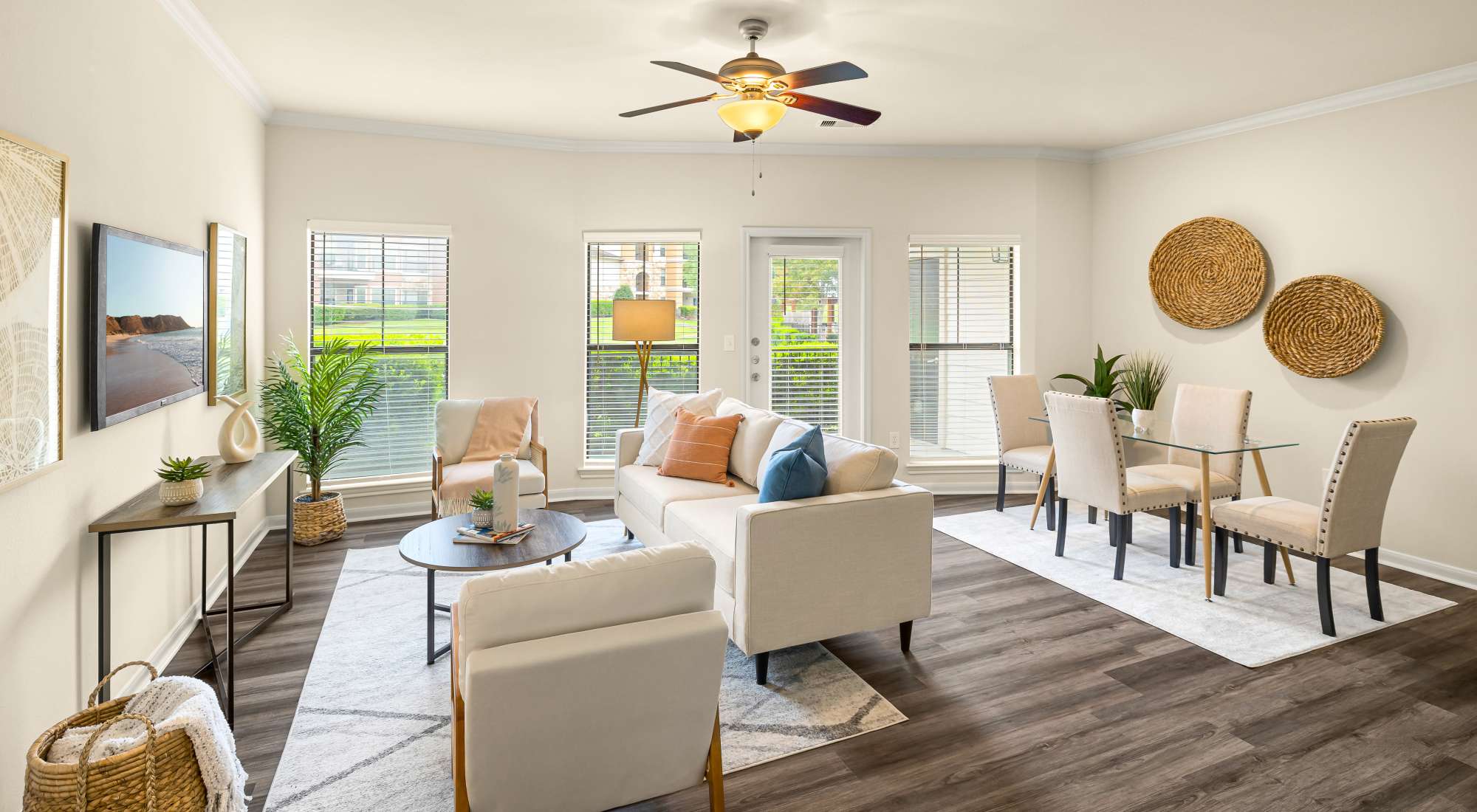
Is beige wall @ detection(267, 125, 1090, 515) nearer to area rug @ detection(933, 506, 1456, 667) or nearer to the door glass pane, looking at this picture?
the door glass pane

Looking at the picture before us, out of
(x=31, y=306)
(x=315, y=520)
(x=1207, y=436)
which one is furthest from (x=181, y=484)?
(x=1207, y=436)

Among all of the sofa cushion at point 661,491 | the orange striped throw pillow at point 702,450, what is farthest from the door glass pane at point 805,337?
the sofa cushion at point 661,491

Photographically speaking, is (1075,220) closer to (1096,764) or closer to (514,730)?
(1096,764)

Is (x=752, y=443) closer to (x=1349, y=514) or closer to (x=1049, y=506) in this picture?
(x=1049, y=506)

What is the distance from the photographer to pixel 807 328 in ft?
20.6

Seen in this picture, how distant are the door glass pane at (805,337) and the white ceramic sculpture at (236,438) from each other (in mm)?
3653

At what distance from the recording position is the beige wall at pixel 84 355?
210 cm

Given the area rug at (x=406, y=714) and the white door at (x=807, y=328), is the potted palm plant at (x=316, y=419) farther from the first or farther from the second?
the white door at (x=807, y=328)

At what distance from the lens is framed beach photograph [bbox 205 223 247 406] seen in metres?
3.81

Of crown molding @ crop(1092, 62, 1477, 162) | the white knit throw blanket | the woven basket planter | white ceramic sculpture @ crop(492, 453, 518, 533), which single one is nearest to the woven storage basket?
the white knit throw blanket

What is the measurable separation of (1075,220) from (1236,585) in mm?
3273

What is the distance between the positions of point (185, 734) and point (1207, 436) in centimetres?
497

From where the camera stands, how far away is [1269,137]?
506 centimetres

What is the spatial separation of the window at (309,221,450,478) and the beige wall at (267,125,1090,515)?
0.38 ft
